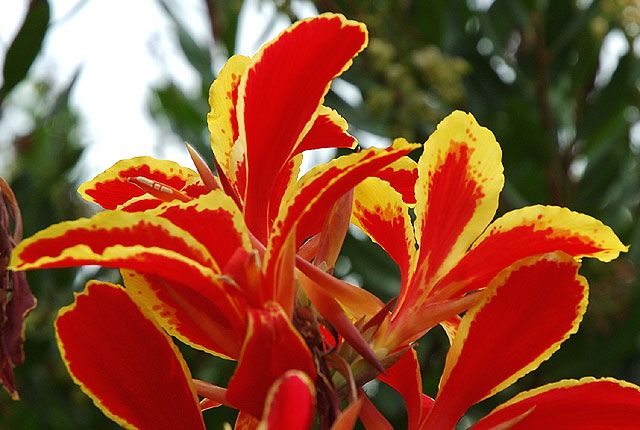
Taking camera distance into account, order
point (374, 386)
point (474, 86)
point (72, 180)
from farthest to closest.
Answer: point (72, 180), point (474, 86), point (374, 386)

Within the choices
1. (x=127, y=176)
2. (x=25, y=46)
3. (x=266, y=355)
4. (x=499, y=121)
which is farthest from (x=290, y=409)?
(x=499, y=121)

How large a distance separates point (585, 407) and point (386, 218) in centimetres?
18

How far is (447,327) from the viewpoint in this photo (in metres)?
0.58

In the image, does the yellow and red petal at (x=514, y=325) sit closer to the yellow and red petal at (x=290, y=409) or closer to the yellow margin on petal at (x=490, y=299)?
the yellow margin on petal at (x=490, y=299)

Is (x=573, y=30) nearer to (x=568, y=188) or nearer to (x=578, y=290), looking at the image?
(x=568, y=188)

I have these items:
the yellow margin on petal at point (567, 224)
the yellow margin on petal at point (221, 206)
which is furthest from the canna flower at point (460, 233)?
the yellow margin on petal at point (221, 206)

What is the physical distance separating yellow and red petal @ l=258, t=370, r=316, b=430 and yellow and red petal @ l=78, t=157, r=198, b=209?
0.26 meters

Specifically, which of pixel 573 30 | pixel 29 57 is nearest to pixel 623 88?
pixel 573 30

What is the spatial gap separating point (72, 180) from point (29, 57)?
2.67ft

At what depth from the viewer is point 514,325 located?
0.49 m

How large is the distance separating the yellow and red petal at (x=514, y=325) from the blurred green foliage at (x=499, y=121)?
35.4 inches

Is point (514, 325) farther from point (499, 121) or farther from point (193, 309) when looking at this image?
point (499, 121)

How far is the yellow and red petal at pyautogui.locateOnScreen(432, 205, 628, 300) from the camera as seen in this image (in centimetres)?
50

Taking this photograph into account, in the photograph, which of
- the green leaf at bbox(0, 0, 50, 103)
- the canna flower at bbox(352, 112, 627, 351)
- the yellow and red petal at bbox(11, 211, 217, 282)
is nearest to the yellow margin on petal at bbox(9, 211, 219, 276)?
the yellow and red petal at bbox(11, 211, 217, 282)
